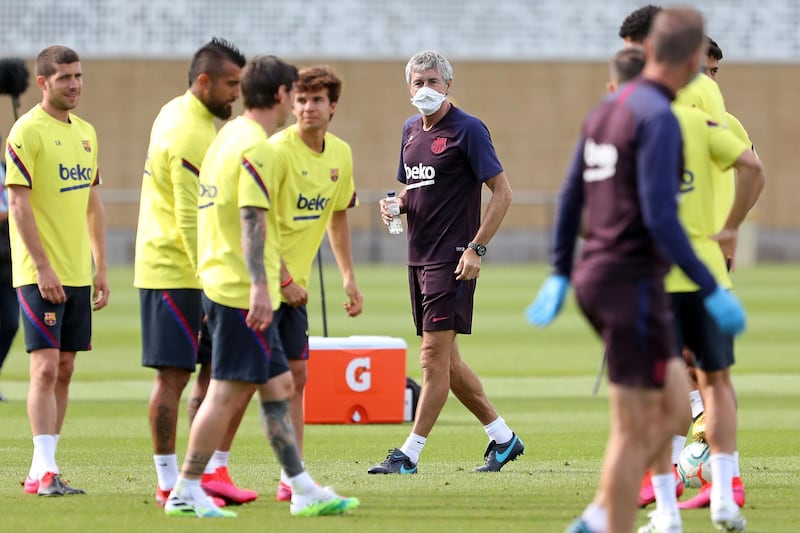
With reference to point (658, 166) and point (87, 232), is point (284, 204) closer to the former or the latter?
point (87, 232)

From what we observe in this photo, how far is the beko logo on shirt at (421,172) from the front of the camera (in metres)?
8.66

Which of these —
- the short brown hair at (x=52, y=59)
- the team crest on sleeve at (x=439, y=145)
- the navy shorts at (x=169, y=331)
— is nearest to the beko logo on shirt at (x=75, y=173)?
the short brown hair at (x=52, y=59)

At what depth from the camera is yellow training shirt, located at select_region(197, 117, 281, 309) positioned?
6500 millimetres

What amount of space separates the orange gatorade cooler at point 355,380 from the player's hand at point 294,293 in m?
3.39

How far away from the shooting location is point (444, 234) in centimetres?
864

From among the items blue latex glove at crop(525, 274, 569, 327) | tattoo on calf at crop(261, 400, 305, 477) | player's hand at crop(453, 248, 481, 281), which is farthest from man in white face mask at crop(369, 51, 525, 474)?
blue latex glove at crop(525, 274, 569, 327)

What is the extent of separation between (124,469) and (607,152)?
4.40 metres

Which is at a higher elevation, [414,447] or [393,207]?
[393,207]

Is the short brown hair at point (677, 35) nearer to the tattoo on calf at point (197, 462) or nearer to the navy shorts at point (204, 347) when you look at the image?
the tattoo on calf at point (197, 462)

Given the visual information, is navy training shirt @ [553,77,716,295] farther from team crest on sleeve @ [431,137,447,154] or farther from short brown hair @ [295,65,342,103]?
team crest on sleeve @ [431,137,447,154]

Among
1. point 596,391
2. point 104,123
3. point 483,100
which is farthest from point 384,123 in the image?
point 596,391

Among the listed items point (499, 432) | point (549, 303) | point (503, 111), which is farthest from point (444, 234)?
point (503, 111)

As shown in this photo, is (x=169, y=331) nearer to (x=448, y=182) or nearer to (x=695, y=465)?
(x=448, y=182)

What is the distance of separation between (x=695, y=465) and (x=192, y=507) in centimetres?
285
